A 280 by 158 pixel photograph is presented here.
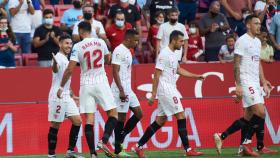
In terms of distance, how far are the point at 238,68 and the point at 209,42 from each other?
641 cm

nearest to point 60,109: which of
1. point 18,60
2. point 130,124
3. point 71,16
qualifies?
point 130,124

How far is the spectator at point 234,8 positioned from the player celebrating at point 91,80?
28.7 feet

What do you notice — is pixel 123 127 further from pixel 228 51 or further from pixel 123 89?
pixel 228 51

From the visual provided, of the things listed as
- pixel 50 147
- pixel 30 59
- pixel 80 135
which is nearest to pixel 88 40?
pixel 50 147

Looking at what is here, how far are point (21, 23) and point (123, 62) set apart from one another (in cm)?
549

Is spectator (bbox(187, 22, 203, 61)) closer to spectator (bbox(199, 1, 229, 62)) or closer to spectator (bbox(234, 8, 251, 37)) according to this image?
spectator (bbox(199, 1, 229, 62))

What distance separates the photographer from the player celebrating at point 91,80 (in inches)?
647

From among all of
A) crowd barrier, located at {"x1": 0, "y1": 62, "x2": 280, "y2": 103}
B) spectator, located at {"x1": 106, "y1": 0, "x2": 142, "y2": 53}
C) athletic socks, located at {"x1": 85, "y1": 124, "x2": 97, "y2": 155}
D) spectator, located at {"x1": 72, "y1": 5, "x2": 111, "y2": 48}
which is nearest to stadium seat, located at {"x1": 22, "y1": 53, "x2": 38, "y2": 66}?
crowd barrier, located at {"x1": 0, "y1": 62, "x2": 280, "y2": 103}

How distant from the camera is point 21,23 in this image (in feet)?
74.4

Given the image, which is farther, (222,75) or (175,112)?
(222,75)

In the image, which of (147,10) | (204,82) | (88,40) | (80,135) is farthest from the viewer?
(147,10)

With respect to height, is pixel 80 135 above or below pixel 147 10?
below

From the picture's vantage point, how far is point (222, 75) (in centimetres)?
2275

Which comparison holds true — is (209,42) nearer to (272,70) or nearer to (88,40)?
(272,70)
